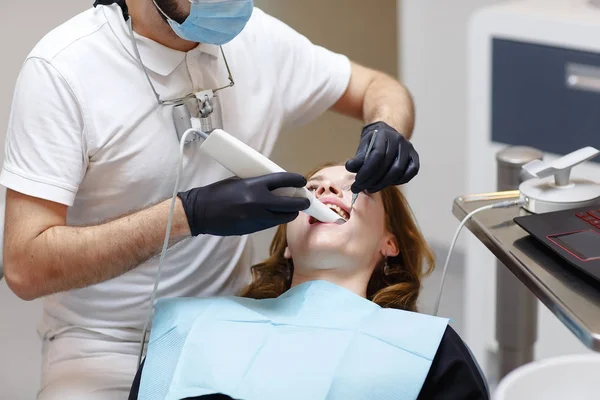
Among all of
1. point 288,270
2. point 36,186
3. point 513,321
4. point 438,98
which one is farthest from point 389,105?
point 438,98

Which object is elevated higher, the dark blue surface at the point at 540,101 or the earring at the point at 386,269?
the dark blue surface at the point at 540,101

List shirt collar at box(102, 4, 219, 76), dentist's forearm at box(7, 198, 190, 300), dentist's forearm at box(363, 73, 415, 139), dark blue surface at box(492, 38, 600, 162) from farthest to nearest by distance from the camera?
1. dark blue surface at box(492, 38, 600, 162)
2. dentist's forearm at box(363, 73, 415, 139)
3. shirt collar at box(102, 4, 219, 76)
4. dentist's forearm at box(7, 198, 190, 300)

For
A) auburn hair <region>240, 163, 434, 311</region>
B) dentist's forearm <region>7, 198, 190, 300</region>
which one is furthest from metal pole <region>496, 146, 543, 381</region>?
dentist's forearm <region>7, 198, 190, 300</region>

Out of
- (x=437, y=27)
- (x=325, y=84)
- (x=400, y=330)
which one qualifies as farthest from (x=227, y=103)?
(x=437, y=27)

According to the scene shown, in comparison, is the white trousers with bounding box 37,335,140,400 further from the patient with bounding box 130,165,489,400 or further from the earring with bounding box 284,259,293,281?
the earring with bounding box 284,259,293,281

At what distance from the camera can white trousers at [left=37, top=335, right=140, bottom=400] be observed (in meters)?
1.66

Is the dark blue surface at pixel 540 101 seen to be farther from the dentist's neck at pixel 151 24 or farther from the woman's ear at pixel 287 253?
the dentist's neck at pixel 151 24

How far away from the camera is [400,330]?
4.74ft

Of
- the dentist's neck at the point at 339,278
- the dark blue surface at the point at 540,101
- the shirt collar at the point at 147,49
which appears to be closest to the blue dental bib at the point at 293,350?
the dentist's neck at the point at 339,278

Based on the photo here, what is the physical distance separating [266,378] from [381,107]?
744 millimetres

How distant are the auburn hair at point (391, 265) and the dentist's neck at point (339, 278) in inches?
1.8

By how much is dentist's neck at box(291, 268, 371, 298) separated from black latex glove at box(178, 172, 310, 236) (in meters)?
0.21

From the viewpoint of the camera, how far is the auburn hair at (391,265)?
5.82ft

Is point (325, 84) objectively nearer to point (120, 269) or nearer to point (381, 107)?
point (381, 107)
